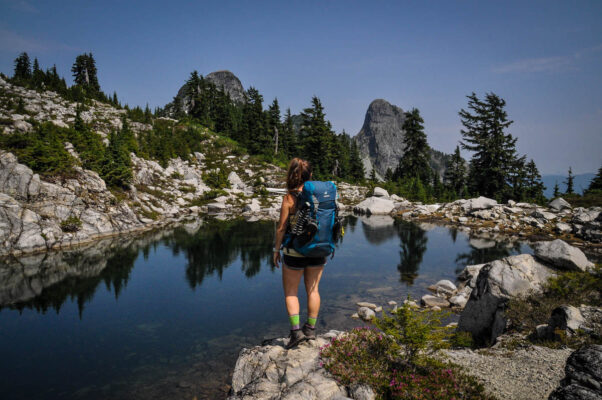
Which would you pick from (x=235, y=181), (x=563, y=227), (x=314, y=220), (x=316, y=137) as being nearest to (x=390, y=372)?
(x=314, y=220)

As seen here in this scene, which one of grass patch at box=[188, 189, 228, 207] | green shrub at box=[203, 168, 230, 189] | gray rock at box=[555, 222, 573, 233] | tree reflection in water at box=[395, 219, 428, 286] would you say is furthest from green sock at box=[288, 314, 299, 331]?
green shrub at box=[203, 168, 230, 189]

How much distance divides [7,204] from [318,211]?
859 inches

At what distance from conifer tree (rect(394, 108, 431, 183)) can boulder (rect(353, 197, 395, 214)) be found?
19.2 meters

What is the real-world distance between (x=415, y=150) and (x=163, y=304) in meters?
58.5

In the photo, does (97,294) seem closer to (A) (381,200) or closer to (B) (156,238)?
(B) (156,238)

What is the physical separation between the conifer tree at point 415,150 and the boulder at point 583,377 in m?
59.6

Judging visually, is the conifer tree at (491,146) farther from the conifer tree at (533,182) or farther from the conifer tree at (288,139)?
the conifer tree at (288,139)

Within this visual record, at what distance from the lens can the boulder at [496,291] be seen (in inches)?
303

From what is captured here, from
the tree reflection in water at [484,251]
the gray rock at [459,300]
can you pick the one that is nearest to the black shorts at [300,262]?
the gray rock at [459,300]

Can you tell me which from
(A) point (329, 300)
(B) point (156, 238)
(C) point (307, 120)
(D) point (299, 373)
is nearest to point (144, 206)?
(B) point (156, 238)

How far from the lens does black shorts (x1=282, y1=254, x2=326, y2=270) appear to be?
17.6 feet

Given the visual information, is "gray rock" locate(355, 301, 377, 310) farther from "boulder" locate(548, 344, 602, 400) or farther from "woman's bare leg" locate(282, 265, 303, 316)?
"boulder" locate(548, 344, 602, 400)

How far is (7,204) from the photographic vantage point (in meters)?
17.7

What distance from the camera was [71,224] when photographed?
20203 mm
